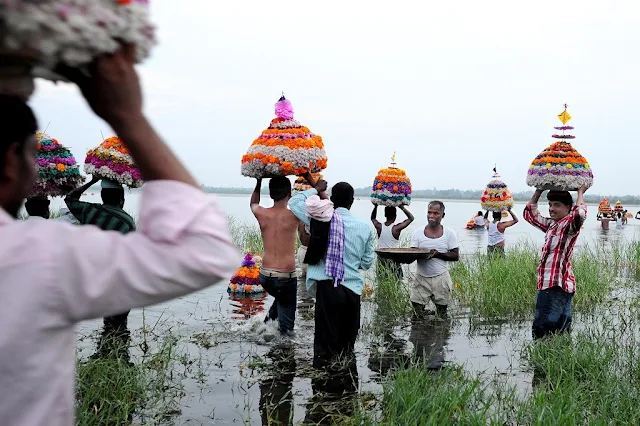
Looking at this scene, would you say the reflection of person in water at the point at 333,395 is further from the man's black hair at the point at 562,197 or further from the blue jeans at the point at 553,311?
the man's black hair at the point at 562,197

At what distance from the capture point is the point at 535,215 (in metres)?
6.89

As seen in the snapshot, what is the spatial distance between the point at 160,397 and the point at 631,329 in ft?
18.8

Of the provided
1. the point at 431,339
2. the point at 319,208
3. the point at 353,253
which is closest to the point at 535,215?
the point at 431,339

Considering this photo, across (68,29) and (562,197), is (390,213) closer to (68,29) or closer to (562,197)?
(562,197)

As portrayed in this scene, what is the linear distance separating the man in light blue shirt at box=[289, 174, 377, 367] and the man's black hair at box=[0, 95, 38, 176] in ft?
15.5

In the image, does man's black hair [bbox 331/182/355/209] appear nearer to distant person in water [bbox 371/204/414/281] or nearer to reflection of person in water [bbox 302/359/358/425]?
reflection of person in water [bbox 302/359/358/425]

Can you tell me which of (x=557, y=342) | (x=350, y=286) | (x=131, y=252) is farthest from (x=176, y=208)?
(x=557, y=342)

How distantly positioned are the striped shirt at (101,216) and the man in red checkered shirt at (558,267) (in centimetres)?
413

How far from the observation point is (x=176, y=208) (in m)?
1.33

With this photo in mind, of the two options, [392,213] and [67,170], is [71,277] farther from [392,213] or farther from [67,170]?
[392,213]

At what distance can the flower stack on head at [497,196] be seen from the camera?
1558cm

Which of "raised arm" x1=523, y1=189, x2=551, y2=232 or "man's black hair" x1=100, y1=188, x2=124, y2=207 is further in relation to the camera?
"raised arm" x1=523, y1=189, x2=551, y2=232

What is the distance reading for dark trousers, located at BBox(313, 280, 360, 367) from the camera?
612 centimetres

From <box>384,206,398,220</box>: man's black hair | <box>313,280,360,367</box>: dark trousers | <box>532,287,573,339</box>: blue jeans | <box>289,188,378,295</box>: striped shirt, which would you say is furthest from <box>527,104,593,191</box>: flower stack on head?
<box>384,206,398,220</box>: man's black hair
